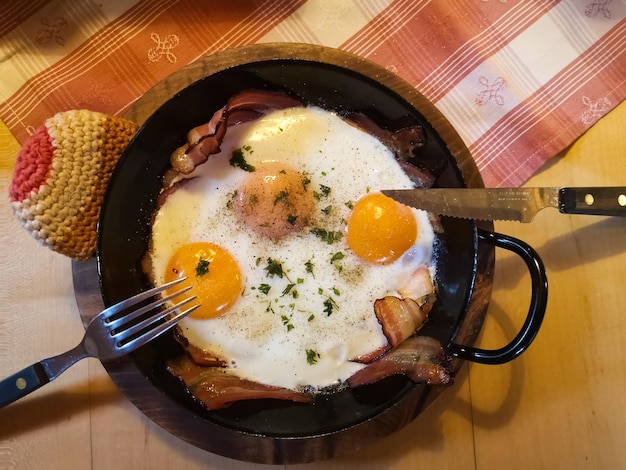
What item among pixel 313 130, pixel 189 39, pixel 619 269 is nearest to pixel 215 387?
pixel 313 130

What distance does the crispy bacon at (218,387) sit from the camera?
4.94ft

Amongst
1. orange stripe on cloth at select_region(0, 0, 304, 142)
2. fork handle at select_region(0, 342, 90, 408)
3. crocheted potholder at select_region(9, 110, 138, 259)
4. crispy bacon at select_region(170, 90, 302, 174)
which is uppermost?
orange stripe on cloth at select_region(0, 0, 304, 142)

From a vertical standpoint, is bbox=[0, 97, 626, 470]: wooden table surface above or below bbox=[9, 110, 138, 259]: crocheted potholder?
below

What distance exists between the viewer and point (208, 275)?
155 centimetres

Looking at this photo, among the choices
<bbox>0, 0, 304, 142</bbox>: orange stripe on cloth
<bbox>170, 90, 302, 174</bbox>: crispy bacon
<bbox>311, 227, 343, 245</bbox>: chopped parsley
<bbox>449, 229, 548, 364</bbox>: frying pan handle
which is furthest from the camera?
<bbox>0, 0, 304, 142</bbox>: orange stripe on cloth

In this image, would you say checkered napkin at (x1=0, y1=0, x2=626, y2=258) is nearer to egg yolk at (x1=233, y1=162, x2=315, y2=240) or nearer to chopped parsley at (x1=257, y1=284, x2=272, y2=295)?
egg yolk at (x1=233, y1=162, x2=315, y2=240)

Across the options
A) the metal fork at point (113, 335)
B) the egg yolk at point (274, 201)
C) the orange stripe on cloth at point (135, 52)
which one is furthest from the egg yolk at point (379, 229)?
the orange stripe on cloth at point (135, 52)

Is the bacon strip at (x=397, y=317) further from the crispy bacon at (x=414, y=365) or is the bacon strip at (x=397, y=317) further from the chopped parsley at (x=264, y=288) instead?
the chopped parsley at (x=264, y=288)

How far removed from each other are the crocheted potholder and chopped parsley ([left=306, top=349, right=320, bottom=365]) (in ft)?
2.04

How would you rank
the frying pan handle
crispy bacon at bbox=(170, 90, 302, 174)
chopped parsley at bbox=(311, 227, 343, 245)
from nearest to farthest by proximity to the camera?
1. the frying pan handle
2. crispy bacon at bbox=(170, 90, 302, 174)
3. chopped parsley at bbox=(311, 227, 343, 245)

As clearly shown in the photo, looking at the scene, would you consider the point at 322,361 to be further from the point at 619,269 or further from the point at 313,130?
the point at 619,269

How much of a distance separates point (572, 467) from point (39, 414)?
153 centimetres

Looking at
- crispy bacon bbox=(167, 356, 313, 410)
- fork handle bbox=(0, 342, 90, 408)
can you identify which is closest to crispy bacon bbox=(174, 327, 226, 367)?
crispy bacon bbox=(167, 356, 313, 410)

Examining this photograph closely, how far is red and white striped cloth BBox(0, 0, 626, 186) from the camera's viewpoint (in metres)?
1.73
